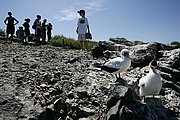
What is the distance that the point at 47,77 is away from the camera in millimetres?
8539

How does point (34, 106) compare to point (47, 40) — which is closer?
point (34, 106)

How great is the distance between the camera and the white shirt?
1358 cm

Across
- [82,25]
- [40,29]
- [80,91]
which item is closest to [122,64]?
[80,91]

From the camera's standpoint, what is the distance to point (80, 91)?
722 centimetres

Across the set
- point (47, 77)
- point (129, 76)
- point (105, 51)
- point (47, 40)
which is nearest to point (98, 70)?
point (129, 76)

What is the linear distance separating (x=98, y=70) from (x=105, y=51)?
2876 millimetres

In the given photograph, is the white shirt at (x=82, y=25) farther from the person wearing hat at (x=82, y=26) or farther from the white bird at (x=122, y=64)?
the white bird at (x=122, y=64)

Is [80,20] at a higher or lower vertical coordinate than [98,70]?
higher

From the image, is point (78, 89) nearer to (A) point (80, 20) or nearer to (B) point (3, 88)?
(B) point (3, 88)

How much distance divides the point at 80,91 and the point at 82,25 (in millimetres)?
6980

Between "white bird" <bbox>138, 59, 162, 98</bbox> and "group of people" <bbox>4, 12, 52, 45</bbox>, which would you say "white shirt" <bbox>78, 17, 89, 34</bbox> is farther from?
"white bird" <bbox>138, 59, 162, 98</bbox>

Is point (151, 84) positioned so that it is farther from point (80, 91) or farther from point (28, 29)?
point (28, 29)

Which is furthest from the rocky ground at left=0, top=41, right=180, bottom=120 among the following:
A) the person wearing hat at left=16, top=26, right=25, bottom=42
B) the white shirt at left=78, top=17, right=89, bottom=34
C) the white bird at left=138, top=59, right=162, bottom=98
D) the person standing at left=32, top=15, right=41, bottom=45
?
the person wearing hat at left=16, top=26, right=25, bottom=42

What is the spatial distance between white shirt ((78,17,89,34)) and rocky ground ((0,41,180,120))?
3491 millimetres
